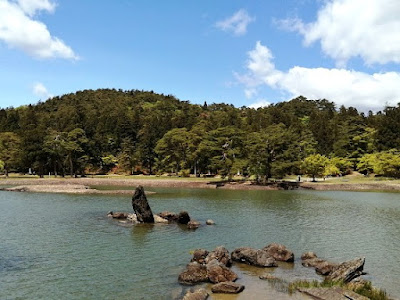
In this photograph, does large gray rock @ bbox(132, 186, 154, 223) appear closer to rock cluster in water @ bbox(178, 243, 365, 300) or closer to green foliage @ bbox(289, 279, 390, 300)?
rock cluster in water @ bbox(178, 243, 365, 300)

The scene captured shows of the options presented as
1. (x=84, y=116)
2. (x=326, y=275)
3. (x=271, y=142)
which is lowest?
(x=326, y=275)

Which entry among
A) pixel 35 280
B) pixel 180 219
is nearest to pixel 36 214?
pixel 180 219

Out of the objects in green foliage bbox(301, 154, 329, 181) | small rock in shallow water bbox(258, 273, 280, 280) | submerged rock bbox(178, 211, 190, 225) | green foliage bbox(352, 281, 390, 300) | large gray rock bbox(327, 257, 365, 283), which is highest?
green foliage bbox(301, 154, 329, 181)

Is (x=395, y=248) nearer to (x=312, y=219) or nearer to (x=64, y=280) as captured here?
(x=312, y=219)

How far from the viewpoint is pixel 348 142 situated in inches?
4065

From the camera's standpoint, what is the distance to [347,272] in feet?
56.7

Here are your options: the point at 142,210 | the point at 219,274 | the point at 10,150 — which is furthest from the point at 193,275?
the point at 10,150

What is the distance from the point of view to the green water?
17.0m

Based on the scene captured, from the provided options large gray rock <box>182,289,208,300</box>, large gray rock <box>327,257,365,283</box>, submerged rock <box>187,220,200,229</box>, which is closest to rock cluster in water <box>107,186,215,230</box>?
submerged rock <box>187,220,200,229</box>

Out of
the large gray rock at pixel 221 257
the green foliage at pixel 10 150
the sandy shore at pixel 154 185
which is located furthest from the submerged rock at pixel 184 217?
the green foliage at pixel 10 150

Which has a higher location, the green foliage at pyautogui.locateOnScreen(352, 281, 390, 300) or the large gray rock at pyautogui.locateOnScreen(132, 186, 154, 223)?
the large gray rock at pyautogui.locateOnScreen(132, 186, 154, 223)

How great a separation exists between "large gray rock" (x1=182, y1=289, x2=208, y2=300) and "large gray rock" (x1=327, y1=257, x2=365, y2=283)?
663cm

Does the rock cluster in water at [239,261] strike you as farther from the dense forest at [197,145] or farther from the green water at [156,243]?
the dense forest at [197,145]

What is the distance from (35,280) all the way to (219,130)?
68.1 m
